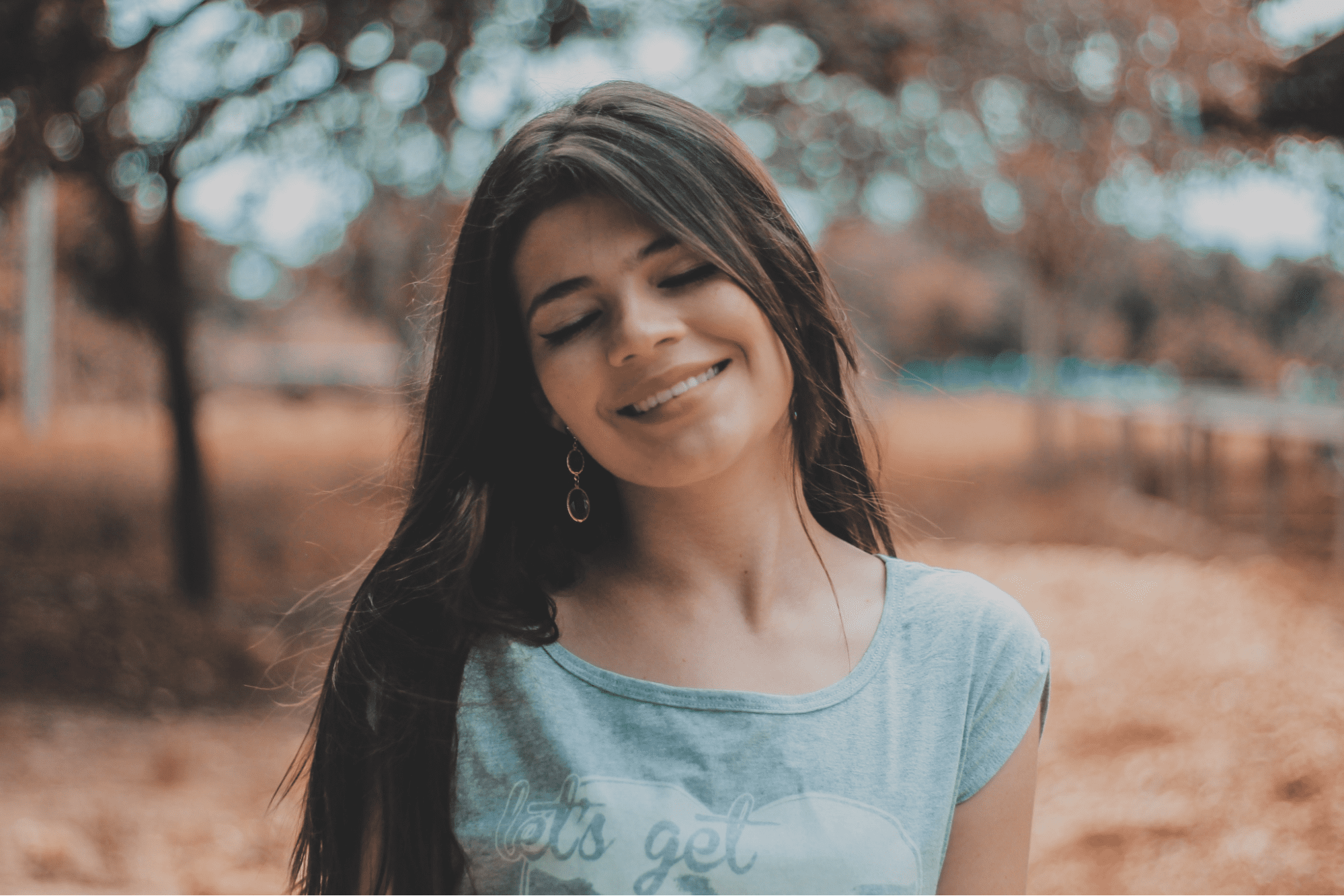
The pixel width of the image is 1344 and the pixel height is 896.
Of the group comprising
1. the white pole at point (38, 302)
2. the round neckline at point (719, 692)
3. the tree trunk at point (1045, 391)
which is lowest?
the tree trunk at point (1045, 391)

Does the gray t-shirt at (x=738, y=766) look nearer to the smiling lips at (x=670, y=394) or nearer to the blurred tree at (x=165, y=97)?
the smiling lips at (x=670, y=394)

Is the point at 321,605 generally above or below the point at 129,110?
below

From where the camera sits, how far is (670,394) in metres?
1.23

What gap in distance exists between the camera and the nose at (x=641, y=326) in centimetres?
121

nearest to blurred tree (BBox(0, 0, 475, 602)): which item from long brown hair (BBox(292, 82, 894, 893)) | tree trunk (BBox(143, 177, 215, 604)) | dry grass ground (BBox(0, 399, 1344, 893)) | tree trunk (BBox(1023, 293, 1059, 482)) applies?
tree trunk (BBox(143, 177, 215, 604))

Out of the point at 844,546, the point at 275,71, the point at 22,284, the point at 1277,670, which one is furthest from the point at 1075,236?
the point at 22,284

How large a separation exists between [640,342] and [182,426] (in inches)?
258

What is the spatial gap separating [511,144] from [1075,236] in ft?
30.8

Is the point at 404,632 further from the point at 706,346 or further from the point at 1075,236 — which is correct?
the point at 1075,236

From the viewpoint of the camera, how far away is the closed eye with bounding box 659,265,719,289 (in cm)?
126

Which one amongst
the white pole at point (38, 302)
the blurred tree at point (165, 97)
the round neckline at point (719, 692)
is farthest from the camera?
the white pole at point (38, 302)

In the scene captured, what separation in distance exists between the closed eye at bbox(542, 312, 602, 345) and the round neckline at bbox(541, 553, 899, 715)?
387 mm

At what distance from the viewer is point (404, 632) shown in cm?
133

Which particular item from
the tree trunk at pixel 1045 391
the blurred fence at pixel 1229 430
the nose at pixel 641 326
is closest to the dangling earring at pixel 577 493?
the nose at pixel 641 326
